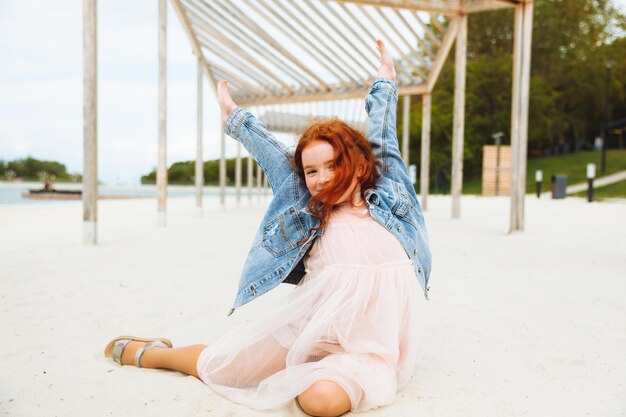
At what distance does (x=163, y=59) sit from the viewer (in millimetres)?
8109

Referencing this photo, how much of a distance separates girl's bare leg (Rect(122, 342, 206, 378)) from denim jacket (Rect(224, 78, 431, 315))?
0.32 metres

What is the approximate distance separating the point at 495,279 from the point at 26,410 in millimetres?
3351

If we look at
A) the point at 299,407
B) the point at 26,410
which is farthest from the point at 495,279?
the point at 26,410

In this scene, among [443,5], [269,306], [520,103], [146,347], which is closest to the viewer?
[146,347]

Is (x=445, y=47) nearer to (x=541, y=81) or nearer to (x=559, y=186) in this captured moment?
(x=559, y=186)

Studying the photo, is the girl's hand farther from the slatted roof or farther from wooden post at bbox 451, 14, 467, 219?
wooden post at bbox 451, 14, 467, 219

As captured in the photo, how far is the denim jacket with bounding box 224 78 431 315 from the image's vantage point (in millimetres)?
2012

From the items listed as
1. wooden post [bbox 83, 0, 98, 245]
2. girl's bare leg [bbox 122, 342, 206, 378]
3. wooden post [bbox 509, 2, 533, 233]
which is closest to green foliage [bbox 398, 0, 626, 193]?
wooden post [bbox 509, 2, 533, 233]

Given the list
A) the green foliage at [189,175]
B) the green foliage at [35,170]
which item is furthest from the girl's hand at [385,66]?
the green foliage at [35,170]

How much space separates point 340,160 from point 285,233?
0.35 meters

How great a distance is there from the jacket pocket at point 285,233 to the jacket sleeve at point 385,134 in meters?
0.40

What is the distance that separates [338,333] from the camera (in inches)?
72.4

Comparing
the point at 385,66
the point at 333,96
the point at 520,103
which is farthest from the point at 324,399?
the point at 333,96

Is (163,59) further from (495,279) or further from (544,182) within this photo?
(544,182)
